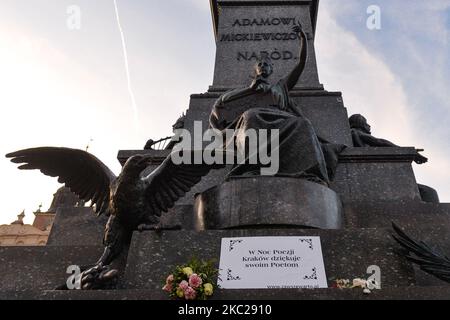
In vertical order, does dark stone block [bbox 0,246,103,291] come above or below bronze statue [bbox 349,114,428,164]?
below

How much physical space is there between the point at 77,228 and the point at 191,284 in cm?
329

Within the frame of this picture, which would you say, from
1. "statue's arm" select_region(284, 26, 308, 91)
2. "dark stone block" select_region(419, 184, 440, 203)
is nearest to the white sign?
"statue's arm" select_region(284, 26, 308, 91)

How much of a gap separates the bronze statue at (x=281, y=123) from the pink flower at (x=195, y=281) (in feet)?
6.60

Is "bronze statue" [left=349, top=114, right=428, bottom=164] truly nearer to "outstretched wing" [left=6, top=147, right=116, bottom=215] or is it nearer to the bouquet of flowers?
"outstretched wing" [left=6, top=147, right=116, bottom=215]

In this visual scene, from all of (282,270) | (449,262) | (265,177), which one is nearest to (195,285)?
(282,270)

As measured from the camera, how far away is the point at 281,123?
5391 millimetres

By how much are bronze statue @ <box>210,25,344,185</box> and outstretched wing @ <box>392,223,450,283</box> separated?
3.95 feet

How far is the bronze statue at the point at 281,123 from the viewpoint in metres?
5.05

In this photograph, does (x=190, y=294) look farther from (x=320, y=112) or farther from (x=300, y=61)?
(x=320, y=112)

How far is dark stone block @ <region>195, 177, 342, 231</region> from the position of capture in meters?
4.35

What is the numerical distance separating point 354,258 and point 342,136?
3462 mm

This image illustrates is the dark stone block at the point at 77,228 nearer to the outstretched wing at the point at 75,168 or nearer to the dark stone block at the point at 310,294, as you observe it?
the outstretched wing at the point at 75,168

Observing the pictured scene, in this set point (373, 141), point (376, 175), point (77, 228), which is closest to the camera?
point (77, 228)

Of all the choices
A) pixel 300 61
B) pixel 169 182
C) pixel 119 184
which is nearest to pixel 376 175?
pixel 300 61
